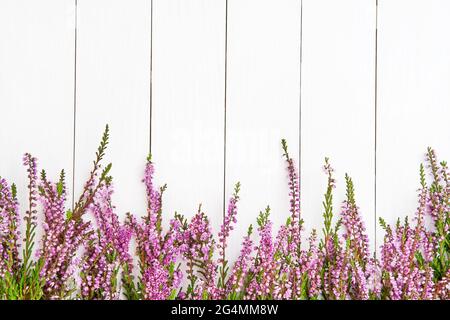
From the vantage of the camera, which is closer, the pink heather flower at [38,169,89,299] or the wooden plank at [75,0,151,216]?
the pink heather flower at [38,169,89,299]

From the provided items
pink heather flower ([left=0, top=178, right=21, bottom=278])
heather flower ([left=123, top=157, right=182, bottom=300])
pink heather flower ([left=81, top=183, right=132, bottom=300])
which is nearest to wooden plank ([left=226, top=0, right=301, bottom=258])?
→ heather flower ([left=123, top=157, right=182, bottom=300])

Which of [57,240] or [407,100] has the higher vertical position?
[407,100]

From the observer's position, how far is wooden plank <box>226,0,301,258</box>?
1600mm

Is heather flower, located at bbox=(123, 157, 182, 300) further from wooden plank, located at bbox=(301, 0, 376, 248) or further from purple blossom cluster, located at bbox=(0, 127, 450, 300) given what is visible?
wooden plank, located at bbox=(301, 0, 376, 248)

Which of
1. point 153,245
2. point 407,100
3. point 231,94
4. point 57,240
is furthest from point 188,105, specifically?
point 407,100

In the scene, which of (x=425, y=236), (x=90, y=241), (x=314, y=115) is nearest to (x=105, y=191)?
(x=90, y=241)

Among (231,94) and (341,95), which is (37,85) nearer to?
(231,94)

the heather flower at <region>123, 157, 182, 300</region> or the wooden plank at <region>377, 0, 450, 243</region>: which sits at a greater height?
the wooden plank at <region>377, 0, 450, 243</region>

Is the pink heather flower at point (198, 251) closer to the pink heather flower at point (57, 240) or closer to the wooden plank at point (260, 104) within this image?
the wooden plank at point (260, 104)

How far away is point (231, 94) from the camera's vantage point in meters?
A: 1.61

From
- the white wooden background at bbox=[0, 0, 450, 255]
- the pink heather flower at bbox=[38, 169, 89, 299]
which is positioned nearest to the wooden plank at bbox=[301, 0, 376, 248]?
the white wooden background at bbox=[0, 0, 450, 255]

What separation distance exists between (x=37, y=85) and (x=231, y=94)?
0.55 metres

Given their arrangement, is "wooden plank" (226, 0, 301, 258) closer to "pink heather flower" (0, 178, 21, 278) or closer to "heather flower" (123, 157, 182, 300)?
"heather flower" (123, 157, 182, 300)
